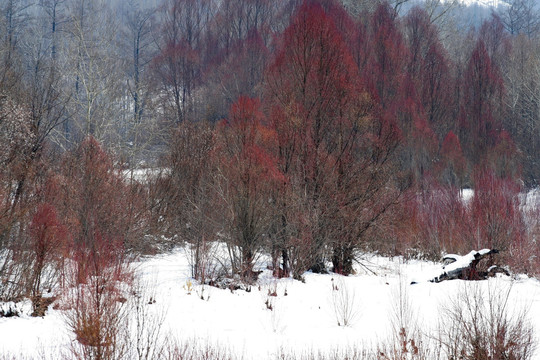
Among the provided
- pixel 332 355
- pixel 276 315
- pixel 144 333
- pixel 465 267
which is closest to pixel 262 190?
pixel 276 315

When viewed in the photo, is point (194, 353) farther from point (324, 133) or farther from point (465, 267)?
point (324, 133)

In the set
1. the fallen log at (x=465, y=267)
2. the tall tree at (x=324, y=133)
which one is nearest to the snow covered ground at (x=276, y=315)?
the fallen log at (x=465, y=267)

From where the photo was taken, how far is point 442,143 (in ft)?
95.5

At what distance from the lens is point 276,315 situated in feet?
31.8

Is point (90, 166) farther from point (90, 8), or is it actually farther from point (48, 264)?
point (90, 8)

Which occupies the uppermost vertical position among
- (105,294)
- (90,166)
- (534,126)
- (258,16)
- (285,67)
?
(258,16)

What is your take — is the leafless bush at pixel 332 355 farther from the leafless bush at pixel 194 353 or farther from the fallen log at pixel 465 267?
the fallen log at pixel 465 267

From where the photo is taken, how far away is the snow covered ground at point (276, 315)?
780 centimetres

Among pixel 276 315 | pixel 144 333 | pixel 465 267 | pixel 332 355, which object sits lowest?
pixel 332 355

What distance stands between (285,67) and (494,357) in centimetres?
1072

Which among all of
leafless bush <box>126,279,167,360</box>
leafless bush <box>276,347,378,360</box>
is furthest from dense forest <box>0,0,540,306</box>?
leafless bush <box>276,347,378,360</box>

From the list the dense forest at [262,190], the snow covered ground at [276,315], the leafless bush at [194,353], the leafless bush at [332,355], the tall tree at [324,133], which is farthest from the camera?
the tall tree at [324,133]

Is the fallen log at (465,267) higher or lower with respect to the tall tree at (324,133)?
lower

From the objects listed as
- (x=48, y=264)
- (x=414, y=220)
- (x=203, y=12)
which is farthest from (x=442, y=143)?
(x=48, y=264)
